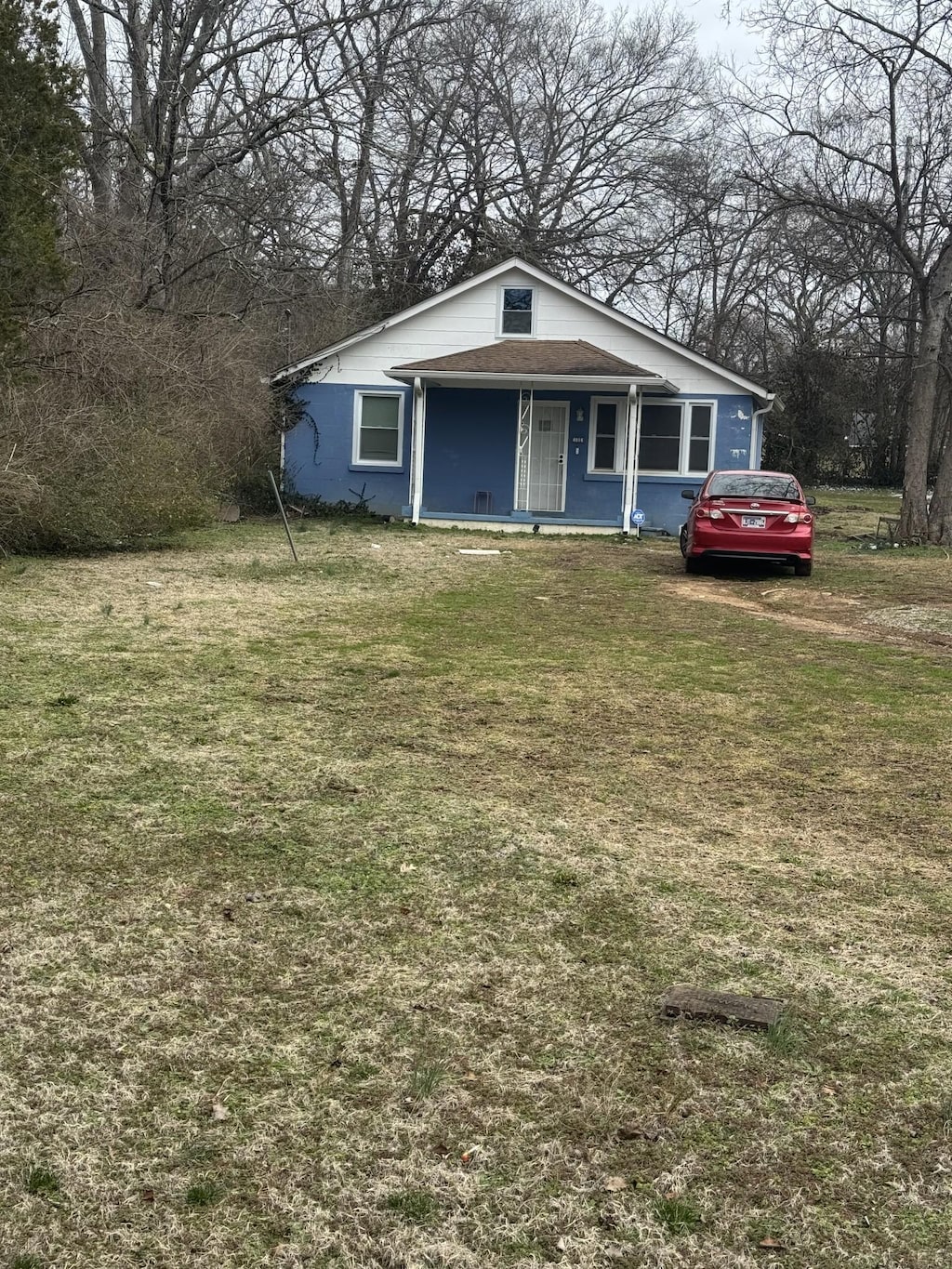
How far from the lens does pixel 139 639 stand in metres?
9.50

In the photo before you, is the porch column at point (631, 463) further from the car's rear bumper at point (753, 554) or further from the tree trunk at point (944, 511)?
the car's rear bumper at point (753, 554)

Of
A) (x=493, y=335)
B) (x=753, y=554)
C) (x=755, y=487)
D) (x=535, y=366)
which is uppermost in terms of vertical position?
(x=493, y=335)

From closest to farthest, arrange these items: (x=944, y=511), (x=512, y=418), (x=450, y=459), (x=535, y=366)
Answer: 1. (x=535, y=366)
2. (x=944, y=511)
3. (x=512, y=418)
4. (x=450, y=459)

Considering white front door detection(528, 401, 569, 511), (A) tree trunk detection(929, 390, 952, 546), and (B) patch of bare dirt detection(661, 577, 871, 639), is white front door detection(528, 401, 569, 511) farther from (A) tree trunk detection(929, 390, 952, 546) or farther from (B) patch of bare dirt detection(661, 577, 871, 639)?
(B) patch of bare dirt detection(661, 577, 871, 639)

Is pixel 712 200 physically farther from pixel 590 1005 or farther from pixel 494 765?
pixel 590 1005

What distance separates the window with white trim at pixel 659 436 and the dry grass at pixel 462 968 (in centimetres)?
1546

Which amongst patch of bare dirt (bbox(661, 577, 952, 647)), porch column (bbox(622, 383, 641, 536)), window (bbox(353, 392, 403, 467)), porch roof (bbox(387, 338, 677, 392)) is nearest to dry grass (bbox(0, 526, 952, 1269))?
patch of bare dirt (bbox(661, 577, 952, 647))

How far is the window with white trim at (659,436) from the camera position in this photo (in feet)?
76.7

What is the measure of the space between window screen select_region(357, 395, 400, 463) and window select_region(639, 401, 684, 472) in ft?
16.6

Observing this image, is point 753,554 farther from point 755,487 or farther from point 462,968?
point 462,968

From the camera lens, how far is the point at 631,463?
73.6 feet

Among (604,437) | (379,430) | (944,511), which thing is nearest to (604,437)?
(604,437)

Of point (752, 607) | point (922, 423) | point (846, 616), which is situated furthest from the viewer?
point (922, 423)

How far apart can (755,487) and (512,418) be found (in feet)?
29.0
